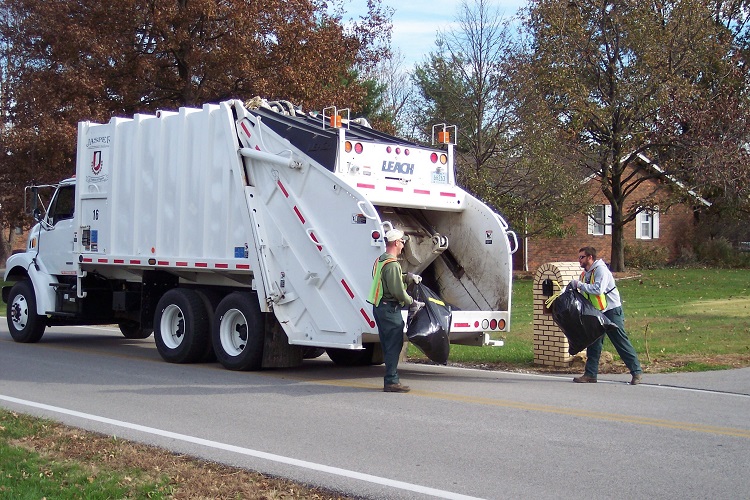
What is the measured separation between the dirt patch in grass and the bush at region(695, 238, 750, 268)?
35.3 meters

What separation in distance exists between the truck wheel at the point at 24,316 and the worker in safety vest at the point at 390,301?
736 cm

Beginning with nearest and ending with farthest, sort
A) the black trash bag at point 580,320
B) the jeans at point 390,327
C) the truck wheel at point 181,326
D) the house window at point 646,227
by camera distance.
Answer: the jeans at point 390,327, the black trash bag at point 580,320, the truck wheel at point 181,326, the house window at point 646,227

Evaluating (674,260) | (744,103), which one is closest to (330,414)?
(744,103)

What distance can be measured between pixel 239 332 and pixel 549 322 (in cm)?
413

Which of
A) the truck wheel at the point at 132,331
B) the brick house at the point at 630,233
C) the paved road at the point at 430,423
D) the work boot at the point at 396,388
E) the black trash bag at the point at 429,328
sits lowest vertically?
the paved road at the point at 430,423

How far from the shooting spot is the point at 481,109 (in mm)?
26234

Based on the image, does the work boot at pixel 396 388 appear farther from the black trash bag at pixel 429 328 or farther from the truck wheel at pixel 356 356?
the truck wheel at pixel 356 356

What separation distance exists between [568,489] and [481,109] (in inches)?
830

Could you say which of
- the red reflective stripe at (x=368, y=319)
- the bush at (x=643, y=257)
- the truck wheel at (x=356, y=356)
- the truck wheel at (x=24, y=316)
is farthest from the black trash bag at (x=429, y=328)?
the bush at (x=643, y=257)

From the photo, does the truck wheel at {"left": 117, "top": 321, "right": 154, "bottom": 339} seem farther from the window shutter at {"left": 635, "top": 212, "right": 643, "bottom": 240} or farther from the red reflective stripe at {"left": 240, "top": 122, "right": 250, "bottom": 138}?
the window shutter at {"left": 635, "top": 212, "right": 643, "bottom": 240}

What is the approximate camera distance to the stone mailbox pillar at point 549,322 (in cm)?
1223

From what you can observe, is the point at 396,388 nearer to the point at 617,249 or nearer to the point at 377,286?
the point at 377,286

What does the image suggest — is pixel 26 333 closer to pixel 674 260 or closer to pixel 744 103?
pixel 744 103

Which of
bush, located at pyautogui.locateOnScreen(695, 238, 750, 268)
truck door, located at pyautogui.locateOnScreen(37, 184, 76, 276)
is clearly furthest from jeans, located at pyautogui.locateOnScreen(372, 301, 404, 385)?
bush, located at pyautogui.locateOnScreen(695, 238, 750, 268)
